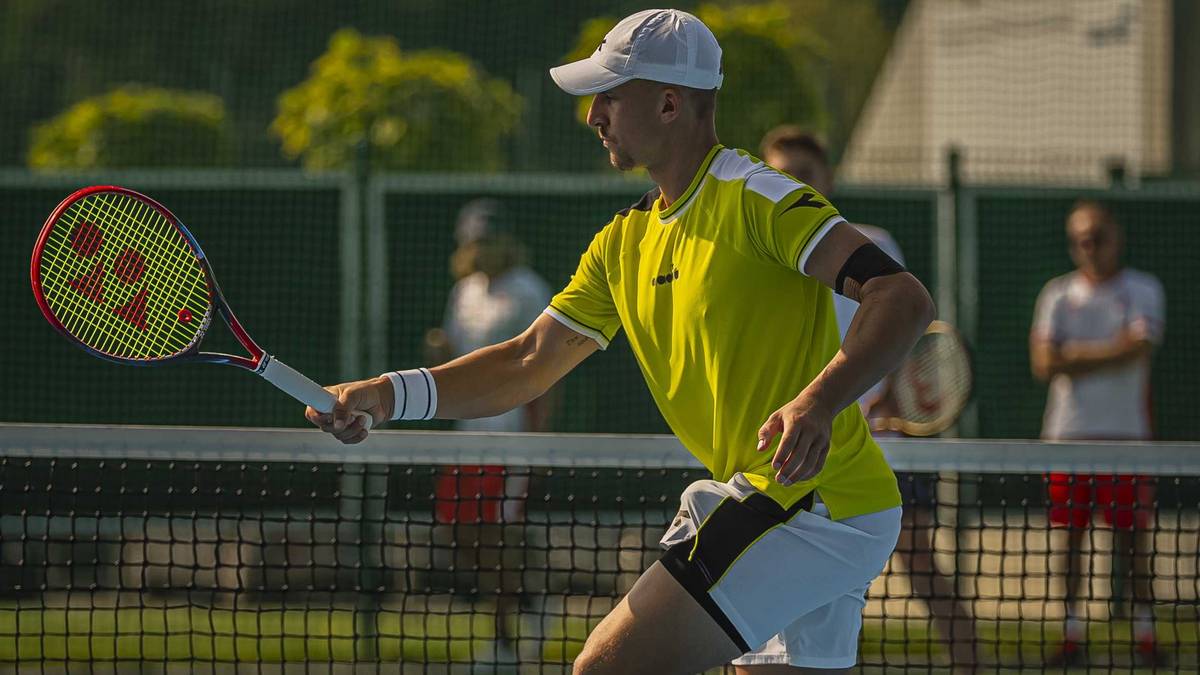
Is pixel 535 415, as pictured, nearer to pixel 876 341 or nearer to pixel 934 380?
pixel 934 380

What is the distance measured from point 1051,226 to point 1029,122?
7.89 m

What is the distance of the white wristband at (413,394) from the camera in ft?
11.8

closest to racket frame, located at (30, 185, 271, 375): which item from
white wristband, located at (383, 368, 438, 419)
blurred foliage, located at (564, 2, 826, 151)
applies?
white wristband, located at (383, 368, 438, 419)

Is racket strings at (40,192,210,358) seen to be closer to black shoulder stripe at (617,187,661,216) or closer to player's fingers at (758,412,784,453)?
black shoulder stripe at (617,187,661,216)

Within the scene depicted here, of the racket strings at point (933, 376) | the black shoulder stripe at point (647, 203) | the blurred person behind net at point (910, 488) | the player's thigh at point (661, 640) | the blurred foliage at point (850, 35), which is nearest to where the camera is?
the player's thigh at point (661, 640)

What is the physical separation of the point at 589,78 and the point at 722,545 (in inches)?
37.3

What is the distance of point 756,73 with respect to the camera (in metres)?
13.9

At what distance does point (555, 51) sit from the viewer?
25.2 meters

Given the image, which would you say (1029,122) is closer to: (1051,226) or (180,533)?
(1051,226)

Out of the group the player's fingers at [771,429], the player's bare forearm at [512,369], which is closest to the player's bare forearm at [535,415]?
the player's bare forearm at [512,369]

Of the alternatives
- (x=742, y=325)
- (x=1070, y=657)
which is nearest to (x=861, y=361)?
(x=742, y=325)

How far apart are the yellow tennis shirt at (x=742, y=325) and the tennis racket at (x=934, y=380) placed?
2.92 m

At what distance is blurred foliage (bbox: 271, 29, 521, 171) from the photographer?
13.2 m

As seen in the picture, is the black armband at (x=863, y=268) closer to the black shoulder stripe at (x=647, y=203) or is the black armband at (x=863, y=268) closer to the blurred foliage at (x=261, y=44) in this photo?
the black shoulder stripe at (x=647, y=203)
